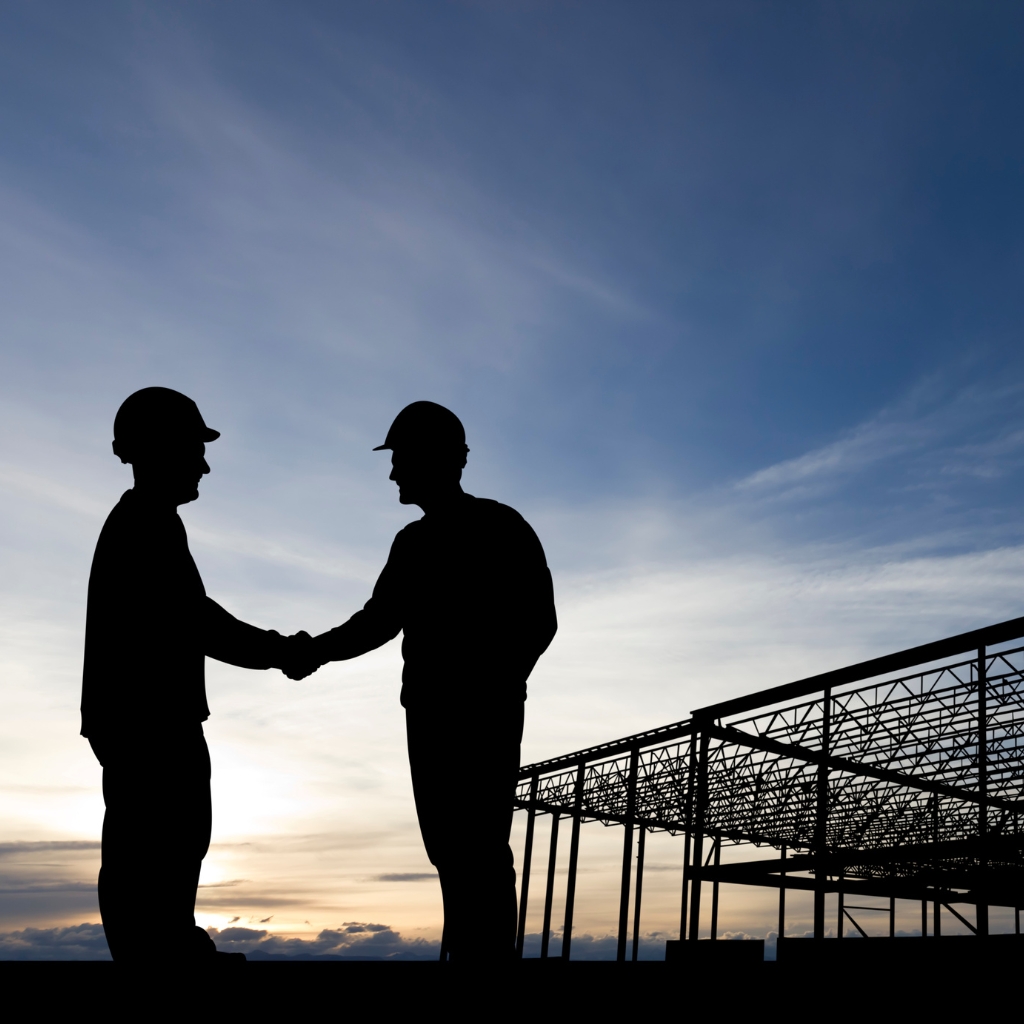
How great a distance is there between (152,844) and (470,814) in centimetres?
94

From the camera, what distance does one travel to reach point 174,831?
265 cm

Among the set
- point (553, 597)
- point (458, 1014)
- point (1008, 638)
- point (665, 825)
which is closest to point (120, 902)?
point (458, 1014)

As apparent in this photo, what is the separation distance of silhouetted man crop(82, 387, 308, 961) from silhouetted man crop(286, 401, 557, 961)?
678 mm

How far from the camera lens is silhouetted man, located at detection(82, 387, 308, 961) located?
2.59 m

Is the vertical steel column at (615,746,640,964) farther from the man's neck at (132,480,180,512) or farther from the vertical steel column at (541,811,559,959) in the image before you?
the man's neck at (132,480,180,512)

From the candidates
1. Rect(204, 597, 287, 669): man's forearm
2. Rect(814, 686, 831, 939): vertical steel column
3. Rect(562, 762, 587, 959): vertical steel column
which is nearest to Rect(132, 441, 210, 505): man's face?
Rect(204, 597, 287, 669): man's forearm

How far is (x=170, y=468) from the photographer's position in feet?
9.71

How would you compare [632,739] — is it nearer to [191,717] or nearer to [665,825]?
[665,825]

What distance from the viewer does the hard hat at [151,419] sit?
9.61ft

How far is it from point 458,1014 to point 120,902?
3.81 ft

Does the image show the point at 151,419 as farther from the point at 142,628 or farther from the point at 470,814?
the point at 470,814

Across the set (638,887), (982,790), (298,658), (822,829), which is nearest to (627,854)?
(638,887)

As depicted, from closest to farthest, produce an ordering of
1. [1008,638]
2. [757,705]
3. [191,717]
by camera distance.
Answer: [191,717] → [1008,638] → [757,705]

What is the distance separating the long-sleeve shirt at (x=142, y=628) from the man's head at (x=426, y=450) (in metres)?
0.77
